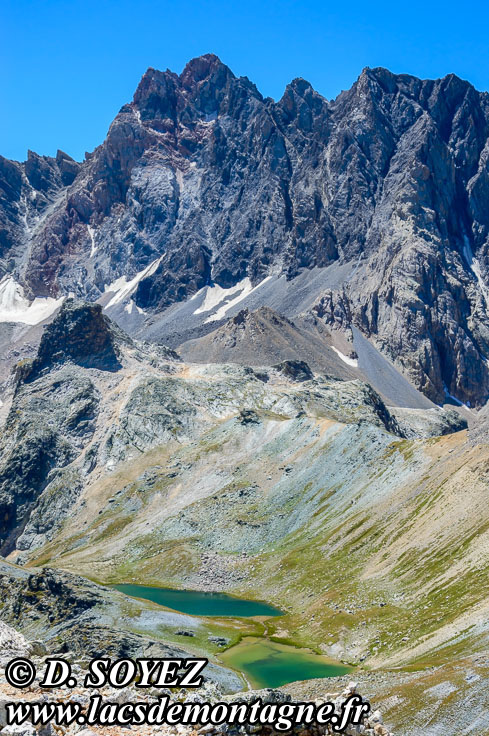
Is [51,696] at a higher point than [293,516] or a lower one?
higher

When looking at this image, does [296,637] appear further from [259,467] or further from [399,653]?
[259,467]

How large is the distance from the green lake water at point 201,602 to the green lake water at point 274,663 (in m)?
19.6

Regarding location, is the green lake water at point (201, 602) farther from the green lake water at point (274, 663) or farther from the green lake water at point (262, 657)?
the green lake water at point (274, 663)

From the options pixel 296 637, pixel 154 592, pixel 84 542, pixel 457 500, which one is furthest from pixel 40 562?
pixel 457 500

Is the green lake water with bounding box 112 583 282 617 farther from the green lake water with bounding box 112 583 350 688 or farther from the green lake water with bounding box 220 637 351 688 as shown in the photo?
the green lake water with bounding box 220 637 351 688

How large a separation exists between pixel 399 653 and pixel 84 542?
113 m

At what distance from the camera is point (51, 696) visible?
26.4 metres

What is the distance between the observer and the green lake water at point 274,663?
7625 centimetres

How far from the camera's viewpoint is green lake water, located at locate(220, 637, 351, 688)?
7625cm

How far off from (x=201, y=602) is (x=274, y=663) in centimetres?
4222

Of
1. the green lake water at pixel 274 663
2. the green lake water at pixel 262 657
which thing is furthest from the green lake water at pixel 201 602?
the green lake water at pixel 274 663

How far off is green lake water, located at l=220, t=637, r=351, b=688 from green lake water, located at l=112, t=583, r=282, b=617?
64.2ft

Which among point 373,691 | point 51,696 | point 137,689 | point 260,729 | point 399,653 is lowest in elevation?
point 399,653

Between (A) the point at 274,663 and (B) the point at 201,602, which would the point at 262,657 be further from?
(B) the point at 201,602
